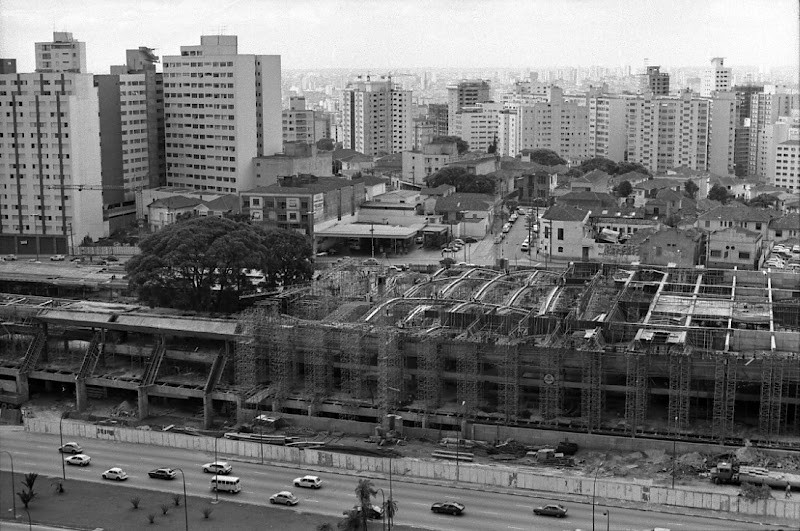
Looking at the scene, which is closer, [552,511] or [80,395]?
[552,511]

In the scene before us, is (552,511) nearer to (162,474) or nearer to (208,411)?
(162,474)

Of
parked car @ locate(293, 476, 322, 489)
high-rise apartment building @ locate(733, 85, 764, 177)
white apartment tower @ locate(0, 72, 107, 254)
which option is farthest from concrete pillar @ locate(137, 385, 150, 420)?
high-rise apartment building @ locate(733, 85, 764, 177)

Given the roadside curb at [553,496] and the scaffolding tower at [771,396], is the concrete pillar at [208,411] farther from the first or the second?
the scaffolding tower at [771,396]

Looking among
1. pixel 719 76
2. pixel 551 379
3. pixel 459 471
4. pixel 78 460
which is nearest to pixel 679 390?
pixel 551 379

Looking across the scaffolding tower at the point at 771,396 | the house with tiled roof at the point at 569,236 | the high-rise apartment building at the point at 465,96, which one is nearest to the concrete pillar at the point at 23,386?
the scaffolding tower at the point at 771,396

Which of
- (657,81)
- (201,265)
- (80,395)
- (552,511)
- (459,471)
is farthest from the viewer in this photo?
(657,81)
